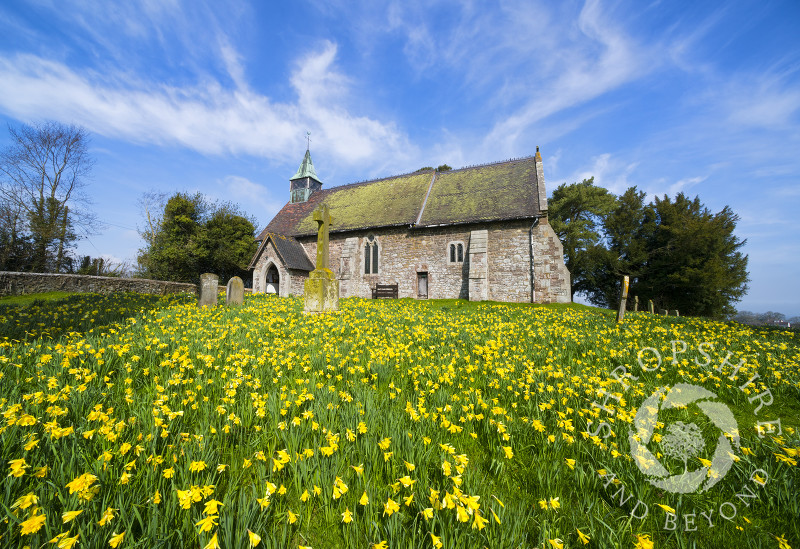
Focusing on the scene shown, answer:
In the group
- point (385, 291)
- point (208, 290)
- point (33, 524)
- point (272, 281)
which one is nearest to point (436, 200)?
point (385, 291)

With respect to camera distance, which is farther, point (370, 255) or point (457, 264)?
point (370, 255)

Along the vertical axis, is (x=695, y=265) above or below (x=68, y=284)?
above

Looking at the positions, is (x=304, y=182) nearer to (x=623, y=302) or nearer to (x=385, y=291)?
(x=385, y=291)

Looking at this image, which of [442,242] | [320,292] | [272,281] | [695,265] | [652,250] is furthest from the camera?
[652,250]

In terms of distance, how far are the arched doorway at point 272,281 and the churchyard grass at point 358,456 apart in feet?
67.0

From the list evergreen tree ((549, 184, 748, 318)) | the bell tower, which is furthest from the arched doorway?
evergreen tree ((549, 184, 748, 318))

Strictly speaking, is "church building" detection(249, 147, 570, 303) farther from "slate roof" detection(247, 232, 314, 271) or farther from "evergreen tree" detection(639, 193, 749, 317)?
"evergreen tree" detection(639, 193, 749, 317)

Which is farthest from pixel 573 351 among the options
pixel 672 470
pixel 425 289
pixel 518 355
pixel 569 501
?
pixel 425 289

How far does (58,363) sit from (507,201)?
71.4 feet

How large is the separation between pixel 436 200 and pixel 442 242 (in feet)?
12.9

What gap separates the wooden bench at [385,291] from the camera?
2328 cm

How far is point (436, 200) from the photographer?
79.8 feet

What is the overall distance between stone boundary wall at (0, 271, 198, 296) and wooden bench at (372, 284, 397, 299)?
12381mm

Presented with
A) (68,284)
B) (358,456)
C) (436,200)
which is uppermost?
(436,200)
